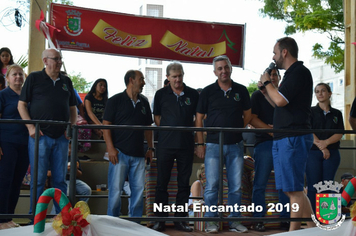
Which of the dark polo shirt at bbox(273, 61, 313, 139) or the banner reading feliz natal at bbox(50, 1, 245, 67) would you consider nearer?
the dark polo shirt at bbox(273, 61, 313, 139)

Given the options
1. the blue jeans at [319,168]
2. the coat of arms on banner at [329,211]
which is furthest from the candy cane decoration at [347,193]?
the blue jeans at [319,168]

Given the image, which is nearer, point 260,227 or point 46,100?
point 46,100

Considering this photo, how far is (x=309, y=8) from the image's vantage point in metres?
14.0

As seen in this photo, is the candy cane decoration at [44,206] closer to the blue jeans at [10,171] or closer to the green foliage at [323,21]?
the blue jeans at [10,171]

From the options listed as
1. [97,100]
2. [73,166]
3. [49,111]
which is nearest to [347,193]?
[73,166]

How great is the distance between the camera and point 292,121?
12.4 ft

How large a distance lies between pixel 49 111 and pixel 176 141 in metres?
1.30

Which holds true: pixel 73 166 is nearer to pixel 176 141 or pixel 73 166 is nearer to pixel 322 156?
pixel 176 141

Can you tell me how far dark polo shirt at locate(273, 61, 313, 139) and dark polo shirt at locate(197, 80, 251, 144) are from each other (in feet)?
2.54

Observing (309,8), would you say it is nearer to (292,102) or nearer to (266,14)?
(266,14)

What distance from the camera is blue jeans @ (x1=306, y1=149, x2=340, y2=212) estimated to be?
4.95 metres

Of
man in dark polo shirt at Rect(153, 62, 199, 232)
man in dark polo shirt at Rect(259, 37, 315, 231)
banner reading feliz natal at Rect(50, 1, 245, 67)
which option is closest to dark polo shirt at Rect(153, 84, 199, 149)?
man in dark polo shirt at Rect(153, 62, 199, 232)

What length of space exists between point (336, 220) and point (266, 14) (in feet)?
41.7

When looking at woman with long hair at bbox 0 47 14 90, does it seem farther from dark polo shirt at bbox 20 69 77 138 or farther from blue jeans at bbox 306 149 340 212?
blue jeans at bbox 306 149 340 212
